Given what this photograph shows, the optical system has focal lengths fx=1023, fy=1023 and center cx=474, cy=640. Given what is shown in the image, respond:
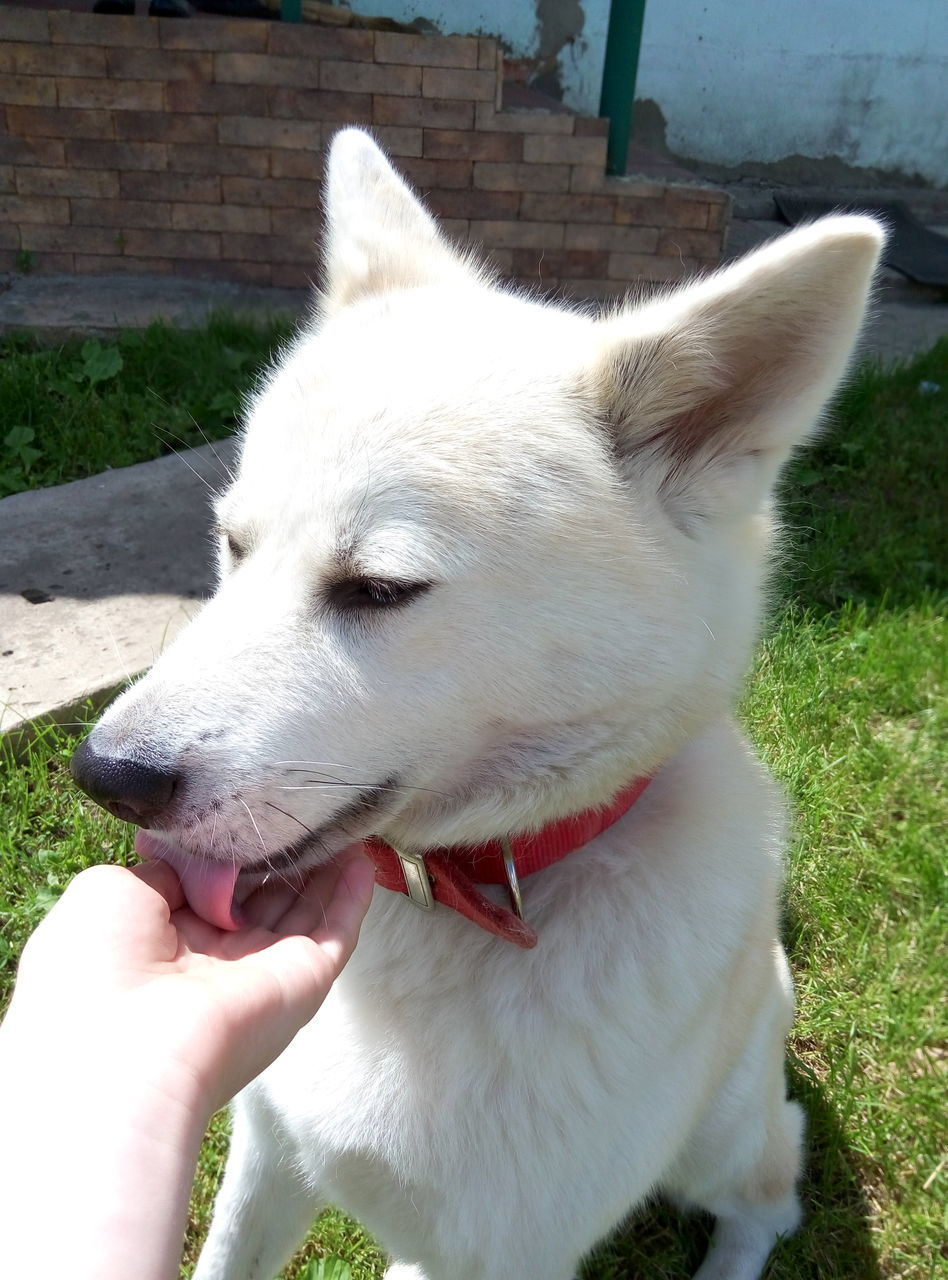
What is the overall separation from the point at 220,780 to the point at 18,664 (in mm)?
1924

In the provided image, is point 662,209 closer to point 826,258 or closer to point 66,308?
point 66,308

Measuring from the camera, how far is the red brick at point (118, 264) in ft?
16.6

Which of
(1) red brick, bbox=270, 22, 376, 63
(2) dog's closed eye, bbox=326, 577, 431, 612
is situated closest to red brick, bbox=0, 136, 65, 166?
(1) red brick, bbox=270, 22, 376, 63

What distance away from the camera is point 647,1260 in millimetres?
2098

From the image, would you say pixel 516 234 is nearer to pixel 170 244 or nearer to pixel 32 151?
pixel 170 244

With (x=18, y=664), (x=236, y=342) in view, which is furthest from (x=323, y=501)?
(x=236, y=342)

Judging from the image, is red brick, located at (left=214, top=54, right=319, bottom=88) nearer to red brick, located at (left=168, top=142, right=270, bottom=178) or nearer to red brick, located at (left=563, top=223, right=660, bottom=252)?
red brick, located at (left=168, top=142, right=270, bottom=178)

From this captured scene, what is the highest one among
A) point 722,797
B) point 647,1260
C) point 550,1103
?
point 722,797

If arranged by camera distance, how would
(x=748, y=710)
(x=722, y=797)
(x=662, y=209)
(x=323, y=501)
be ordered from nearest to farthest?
(x=323, y=501) → (x=722, y=797) → (x=748, y=710) → (x=662, y=209)

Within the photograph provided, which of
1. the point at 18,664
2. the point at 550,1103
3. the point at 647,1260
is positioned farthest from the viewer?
the point at 18,664

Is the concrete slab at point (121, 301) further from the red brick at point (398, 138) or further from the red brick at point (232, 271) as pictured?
the red brick at point (398, 138)

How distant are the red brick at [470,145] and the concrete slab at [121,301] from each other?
925 mm

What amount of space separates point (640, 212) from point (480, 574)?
4286mm

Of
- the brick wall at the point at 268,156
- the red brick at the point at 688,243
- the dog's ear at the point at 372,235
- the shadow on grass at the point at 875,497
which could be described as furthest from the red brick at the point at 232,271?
the dog's ear at the point at 372,235
